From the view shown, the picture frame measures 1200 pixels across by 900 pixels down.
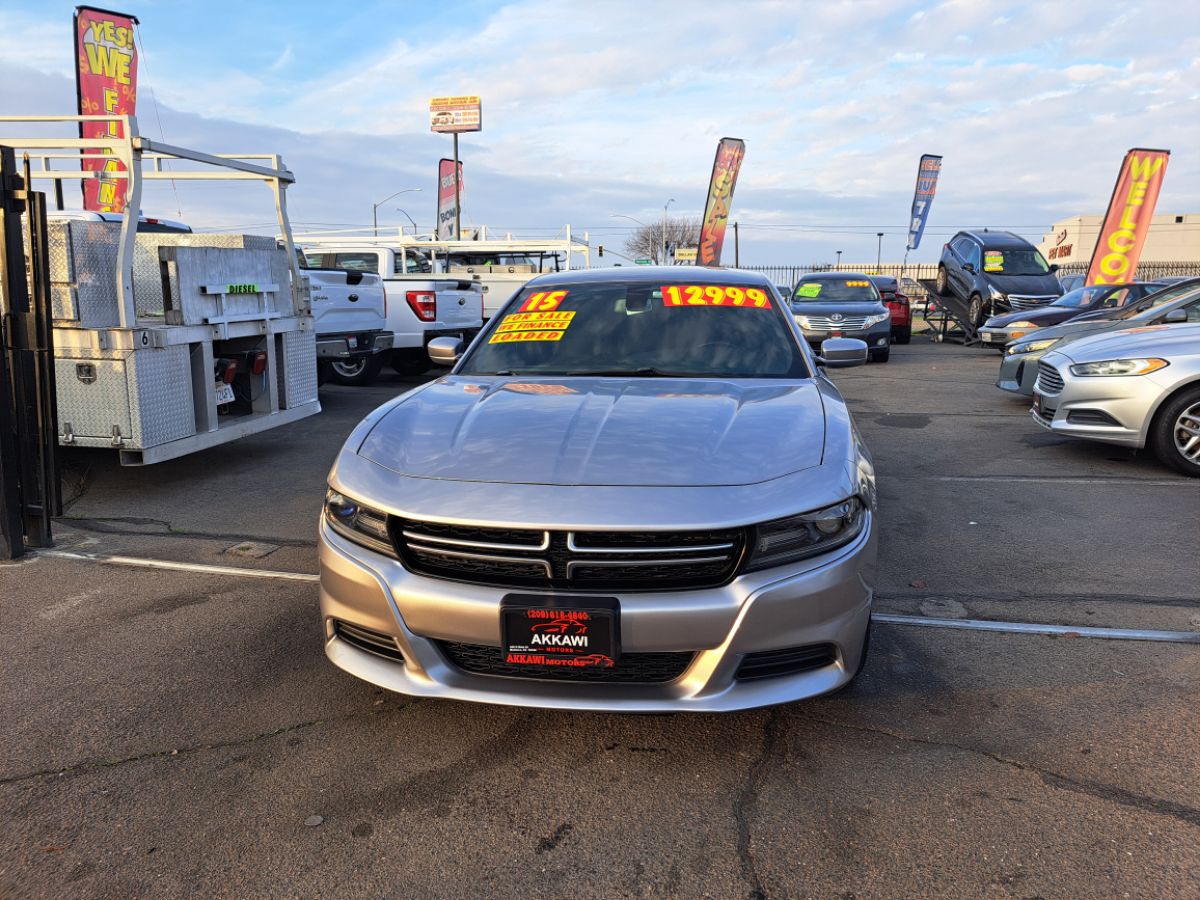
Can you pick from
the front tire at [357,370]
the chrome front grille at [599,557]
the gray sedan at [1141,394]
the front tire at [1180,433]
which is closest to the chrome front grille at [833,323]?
the front tire at [357,370]

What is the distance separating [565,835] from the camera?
8.05 feet

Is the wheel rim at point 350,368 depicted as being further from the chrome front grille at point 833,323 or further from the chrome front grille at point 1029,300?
the chrome front grille at point 1029,300

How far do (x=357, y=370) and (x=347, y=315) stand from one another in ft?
5.37

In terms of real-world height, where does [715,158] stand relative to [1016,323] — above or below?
above

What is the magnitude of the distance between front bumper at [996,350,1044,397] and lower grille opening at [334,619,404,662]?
29.9 ft

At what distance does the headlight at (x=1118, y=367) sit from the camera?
671 centimetres

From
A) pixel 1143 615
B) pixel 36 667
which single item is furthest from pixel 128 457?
pixel 1143 615

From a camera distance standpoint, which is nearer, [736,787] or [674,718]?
[736,787]

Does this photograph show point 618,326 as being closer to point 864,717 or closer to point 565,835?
point 864,717

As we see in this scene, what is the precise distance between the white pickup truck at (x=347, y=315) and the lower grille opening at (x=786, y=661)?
28.8 ft

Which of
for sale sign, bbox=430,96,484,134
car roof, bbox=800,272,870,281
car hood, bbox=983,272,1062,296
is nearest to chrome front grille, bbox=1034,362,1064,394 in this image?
car roof, bbox=800,272,870,281

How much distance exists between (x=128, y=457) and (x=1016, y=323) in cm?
1347

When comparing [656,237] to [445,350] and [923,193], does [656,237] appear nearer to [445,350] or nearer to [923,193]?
[923,193]

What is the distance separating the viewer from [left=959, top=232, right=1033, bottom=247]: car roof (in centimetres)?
2061
